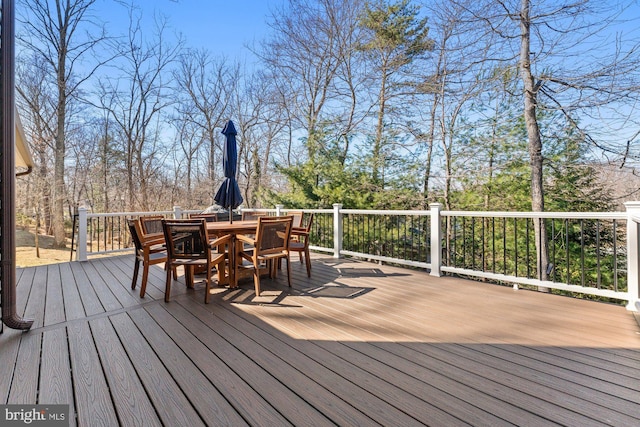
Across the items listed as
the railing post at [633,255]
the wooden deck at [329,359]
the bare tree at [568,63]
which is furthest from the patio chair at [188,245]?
the bare tree at [568,63]

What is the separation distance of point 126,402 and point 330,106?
1064cm

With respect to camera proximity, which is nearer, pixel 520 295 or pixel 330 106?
pixel 520 295

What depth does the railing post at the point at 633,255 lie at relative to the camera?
262 cm

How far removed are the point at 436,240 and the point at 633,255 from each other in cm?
186

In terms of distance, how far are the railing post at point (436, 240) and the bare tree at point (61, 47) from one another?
1281 centimetres

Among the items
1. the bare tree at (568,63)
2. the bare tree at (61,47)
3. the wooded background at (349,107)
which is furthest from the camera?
the bare tree at (61,47)

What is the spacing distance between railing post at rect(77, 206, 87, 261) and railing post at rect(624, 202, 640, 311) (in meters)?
7.35

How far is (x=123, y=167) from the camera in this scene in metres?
12.8

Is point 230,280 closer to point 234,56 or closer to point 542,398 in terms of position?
point 542,398

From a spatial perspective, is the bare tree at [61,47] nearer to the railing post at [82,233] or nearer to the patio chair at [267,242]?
the railing post at [82,233]

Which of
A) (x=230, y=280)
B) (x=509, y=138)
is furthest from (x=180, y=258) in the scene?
(x=509, y=138)

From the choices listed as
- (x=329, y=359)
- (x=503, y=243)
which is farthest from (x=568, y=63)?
(x=329, y=359)

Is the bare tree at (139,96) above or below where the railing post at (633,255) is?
above

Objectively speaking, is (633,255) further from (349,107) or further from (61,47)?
(61,47)
